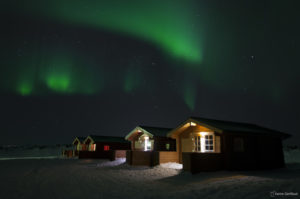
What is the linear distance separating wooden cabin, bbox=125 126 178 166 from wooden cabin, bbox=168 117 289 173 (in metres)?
1.87

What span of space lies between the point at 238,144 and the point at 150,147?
12521mm

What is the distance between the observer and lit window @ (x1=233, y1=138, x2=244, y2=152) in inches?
696

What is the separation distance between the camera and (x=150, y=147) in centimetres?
2802

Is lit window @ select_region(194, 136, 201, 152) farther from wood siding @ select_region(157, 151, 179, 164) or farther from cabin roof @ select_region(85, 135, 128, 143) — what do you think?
cabin roof @ select_region(85, 135, 128, 143)

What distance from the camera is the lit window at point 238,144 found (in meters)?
17.7

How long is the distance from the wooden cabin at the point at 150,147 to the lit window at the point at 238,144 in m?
6.21

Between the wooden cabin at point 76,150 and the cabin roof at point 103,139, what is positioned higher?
the cabin roof at point 103,139

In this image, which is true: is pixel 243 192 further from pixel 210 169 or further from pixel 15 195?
pixel 15 195

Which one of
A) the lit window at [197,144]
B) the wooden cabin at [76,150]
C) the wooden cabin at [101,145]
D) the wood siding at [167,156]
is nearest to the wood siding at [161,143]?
the wood siding at [167,156]

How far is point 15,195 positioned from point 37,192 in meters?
0.88

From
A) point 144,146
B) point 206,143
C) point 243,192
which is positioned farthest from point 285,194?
point 144,146

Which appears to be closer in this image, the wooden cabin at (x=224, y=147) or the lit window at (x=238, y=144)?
the wooden cabin at (x=224, y=147)

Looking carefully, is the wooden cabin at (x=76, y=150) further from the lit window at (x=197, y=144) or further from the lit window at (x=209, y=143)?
the lit window at (x=209, y=143)

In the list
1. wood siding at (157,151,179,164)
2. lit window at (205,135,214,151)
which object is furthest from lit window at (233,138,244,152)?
wood siding at (157,151,179,164)
